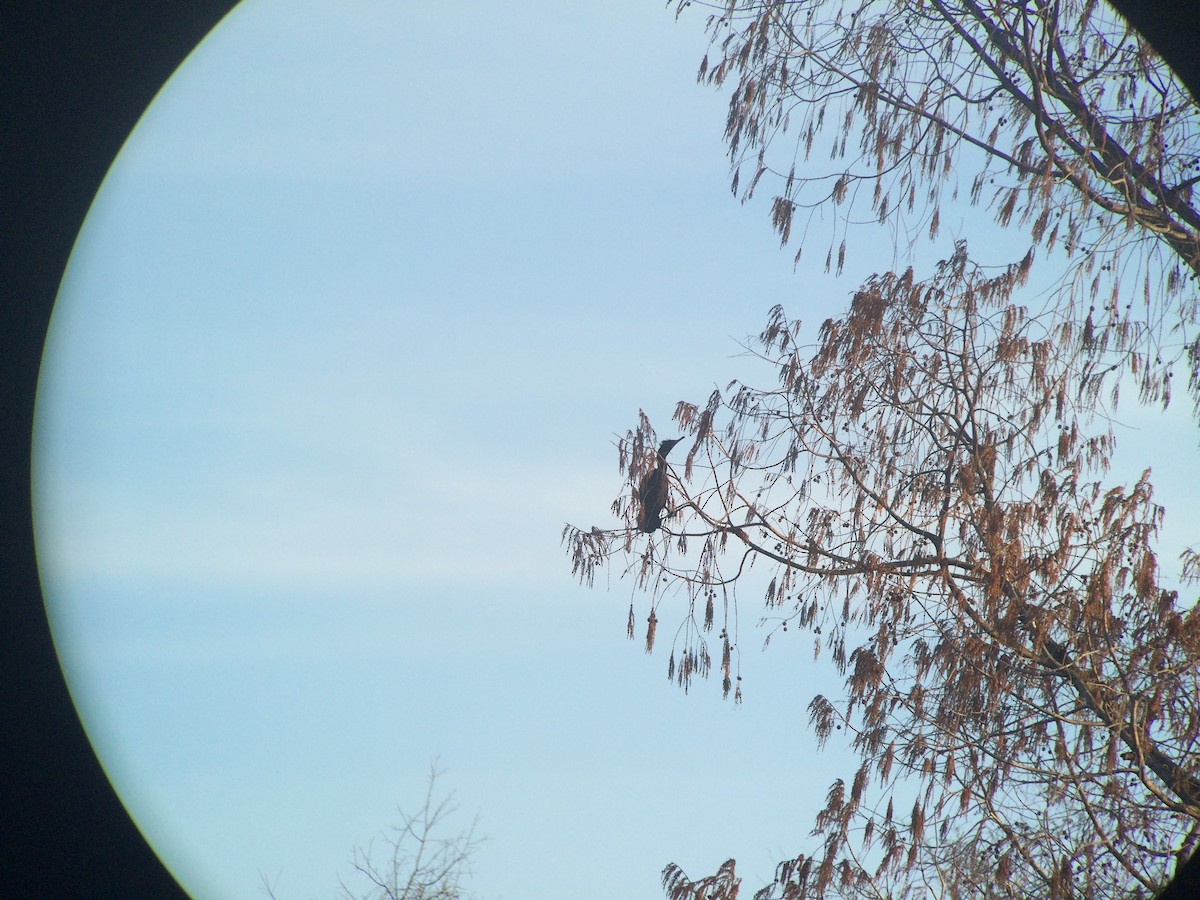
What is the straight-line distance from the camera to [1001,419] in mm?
5086

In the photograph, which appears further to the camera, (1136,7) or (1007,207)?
(1007,207)

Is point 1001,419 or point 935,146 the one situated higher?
point 935,146

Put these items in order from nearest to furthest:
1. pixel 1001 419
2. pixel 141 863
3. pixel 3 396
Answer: pixel 3 396 < pixel 141 863 < pixel 1001 419

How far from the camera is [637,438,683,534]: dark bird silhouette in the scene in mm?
4828

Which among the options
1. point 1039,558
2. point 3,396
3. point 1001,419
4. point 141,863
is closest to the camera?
point 3,396

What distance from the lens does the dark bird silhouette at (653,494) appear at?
190 inches

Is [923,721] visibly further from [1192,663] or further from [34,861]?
[34,861]

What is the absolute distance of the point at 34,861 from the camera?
419cm

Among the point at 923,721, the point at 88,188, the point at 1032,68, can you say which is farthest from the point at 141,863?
the point at 1032,68

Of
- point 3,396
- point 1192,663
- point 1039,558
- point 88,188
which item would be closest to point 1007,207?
point 1039,558

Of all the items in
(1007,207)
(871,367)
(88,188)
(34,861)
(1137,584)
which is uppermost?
(1007,207)

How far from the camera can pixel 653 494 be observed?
16.1 ft

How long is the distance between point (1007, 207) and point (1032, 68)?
0.55 metres

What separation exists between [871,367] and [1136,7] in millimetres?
1595
